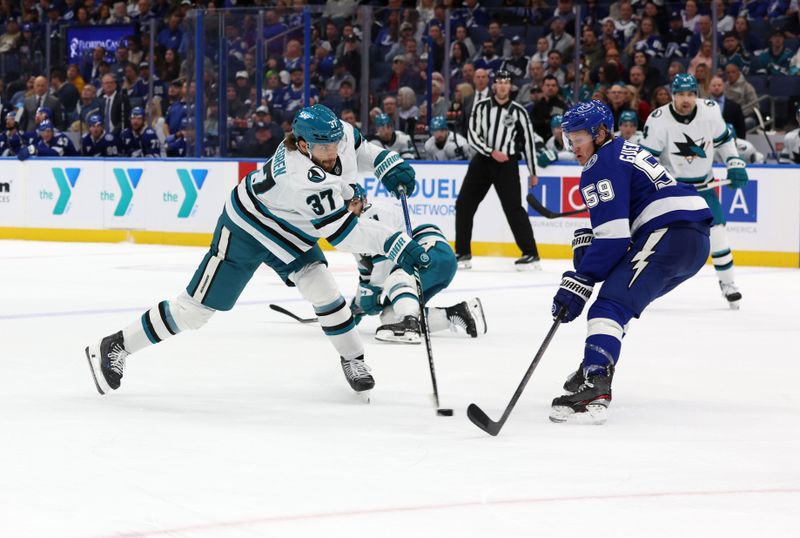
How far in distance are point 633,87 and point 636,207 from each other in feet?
21.8

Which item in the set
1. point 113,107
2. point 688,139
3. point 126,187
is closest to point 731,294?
point 688,139

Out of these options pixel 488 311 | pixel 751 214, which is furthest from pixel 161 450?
pixel 751 214

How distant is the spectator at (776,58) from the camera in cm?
1069

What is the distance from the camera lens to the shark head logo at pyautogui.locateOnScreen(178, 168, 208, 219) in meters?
11.9

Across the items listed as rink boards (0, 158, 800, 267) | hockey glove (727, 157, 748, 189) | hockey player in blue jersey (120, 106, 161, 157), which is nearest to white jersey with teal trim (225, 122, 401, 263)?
hockey glove (727, 157, 748, 189)

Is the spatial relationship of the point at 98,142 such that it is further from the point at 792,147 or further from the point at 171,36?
the point at 792,147

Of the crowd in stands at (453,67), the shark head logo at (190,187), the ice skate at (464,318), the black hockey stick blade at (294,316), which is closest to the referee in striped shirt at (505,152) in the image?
the crowd in stands at (453,67)

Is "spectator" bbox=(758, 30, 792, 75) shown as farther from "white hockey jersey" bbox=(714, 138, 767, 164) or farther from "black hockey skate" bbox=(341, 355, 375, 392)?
"black hockey skate" bbox=(341, 355, 375, 392)

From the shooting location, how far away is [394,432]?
3.69 metres

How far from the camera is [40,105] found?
1393 cm

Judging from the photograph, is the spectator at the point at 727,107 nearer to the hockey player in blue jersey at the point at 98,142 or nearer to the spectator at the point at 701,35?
the spectator at the point at 701,35

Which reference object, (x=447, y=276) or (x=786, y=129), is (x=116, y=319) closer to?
(x=447, y=276)

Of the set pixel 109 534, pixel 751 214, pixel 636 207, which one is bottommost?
pixel 751 214

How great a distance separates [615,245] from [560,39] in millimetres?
8030
